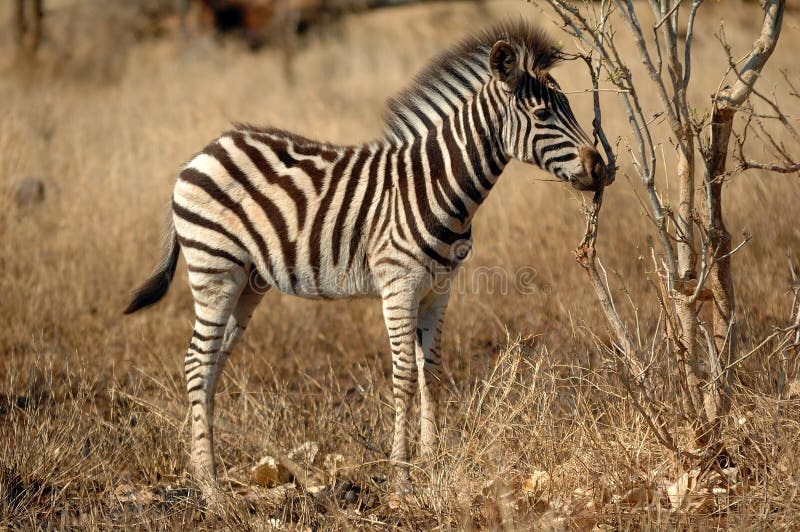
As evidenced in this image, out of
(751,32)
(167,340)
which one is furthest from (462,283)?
(751,32)

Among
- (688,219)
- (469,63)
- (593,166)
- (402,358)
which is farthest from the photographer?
(469,63)

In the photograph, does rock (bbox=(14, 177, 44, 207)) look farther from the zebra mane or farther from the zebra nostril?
the zebra nostril

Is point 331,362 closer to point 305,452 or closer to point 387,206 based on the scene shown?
point 305,452

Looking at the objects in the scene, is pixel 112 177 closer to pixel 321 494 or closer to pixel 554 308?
pixel 554 308

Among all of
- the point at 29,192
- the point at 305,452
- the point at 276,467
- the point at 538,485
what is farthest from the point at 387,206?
the point at 29,192

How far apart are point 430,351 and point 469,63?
1650 millimetres

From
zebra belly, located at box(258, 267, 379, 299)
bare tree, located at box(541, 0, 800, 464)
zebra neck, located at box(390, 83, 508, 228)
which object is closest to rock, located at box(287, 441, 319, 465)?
zebra belly, located at box(258, 267, 379, 299)

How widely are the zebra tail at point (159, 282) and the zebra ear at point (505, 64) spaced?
83.7 inches

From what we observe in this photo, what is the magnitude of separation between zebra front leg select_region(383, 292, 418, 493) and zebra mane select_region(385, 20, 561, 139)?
1.04 m

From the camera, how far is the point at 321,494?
4.04 metres

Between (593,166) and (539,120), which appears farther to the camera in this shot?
(539,120)

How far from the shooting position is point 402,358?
14.4 ft

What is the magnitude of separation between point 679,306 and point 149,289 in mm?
2949

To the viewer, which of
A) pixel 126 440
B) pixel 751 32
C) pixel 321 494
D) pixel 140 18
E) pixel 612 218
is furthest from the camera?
pixel 140 18
